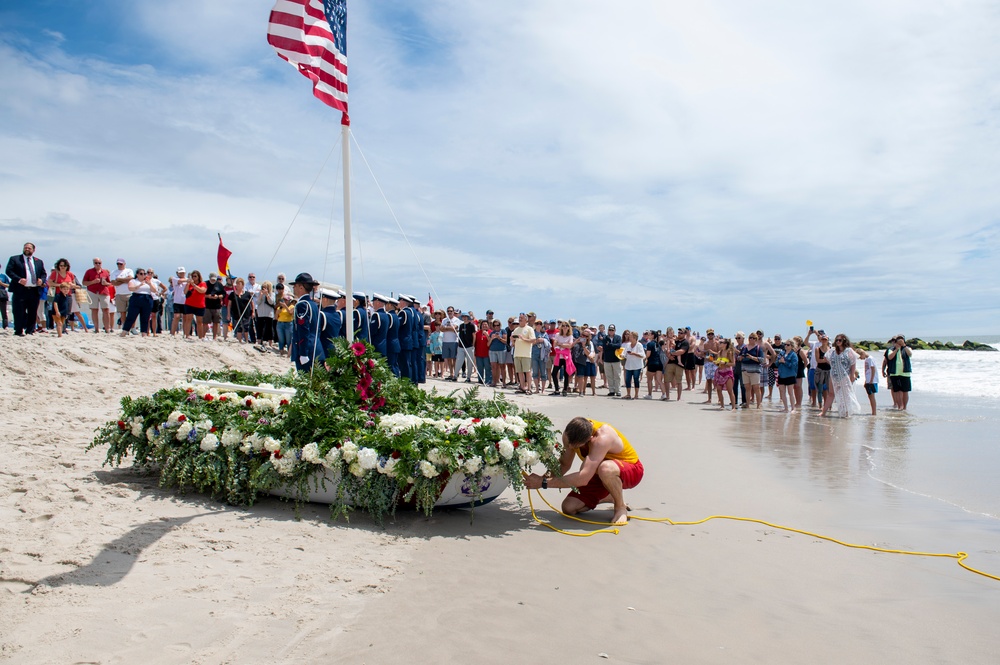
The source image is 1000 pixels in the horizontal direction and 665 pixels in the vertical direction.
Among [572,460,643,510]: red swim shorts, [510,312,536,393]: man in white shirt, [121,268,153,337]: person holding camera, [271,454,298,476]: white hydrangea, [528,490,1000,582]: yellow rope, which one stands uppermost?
[121,268,153,337]: person holding camera

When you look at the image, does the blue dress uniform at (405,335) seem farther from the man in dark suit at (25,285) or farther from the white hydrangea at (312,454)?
the white hydrangea at (312,454)

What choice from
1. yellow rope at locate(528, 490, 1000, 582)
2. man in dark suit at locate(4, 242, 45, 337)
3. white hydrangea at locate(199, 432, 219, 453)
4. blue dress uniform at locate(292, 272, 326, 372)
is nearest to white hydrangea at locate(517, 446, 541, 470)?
yellow rope at locate(528, 490, 1000, 582)

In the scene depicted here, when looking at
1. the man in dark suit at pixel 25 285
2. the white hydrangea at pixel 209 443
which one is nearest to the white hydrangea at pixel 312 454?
the white hydrangea at pixel 209 443

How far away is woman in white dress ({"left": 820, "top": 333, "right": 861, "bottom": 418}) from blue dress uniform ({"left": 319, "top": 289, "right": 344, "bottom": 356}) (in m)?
11.7

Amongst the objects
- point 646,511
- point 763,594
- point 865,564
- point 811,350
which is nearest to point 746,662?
point 763,594

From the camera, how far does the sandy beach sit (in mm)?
4035

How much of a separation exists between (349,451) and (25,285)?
11414 millimetres

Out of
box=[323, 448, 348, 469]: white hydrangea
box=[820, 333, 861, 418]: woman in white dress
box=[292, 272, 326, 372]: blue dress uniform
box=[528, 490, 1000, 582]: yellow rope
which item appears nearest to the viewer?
box=[528, 490, 1000, 582]: yellow rope

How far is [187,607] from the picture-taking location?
14.1ft

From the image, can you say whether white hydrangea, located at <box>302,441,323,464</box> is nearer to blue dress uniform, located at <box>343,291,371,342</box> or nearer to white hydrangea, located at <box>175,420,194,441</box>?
white hydrangea, located at <box>175,420,194,441</box>

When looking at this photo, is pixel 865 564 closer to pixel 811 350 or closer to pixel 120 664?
pixel 120 664

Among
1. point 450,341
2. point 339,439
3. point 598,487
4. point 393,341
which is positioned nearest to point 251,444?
point 339,439

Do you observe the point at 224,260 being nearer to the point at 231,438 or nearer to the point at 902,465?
the point at 231,438

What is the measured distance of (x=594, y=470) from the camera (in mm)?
6766
